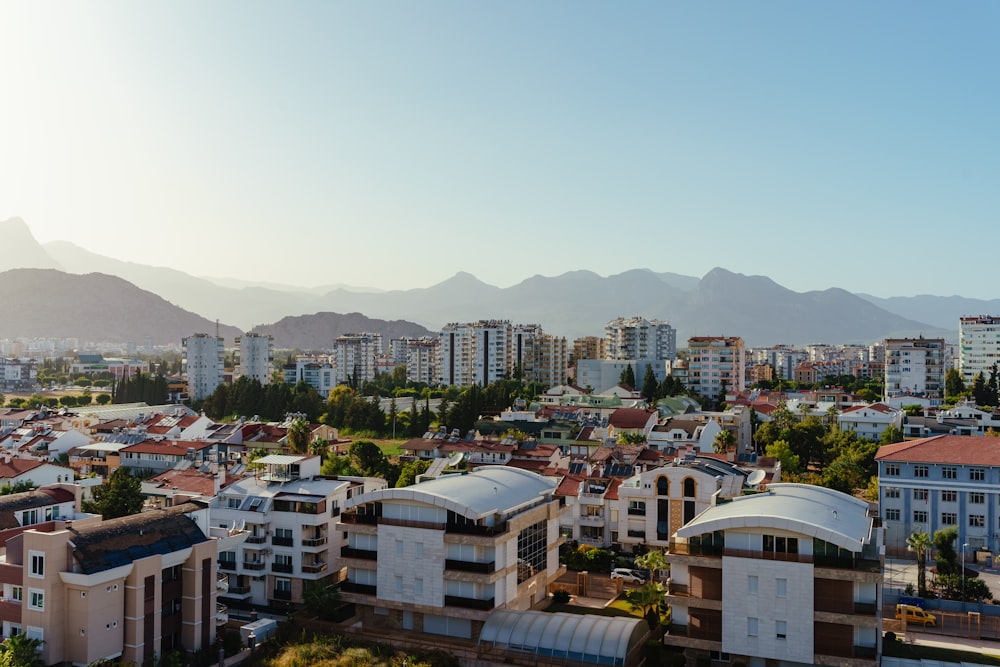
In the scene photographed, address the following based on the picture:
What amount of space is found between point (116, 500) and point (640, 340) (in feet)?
275

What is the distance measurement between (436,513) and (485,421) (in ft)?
135

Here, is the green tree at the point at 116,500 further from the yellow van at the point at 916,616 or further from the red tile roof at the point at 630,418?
the red tile roof at the point at 630,418

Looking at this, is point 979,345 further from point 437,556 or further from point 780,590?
point 437,556

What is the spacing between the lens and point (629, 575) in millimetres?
31734

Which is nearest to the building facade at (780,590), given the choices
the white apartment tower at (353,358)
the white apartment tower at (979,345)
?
the white apartment tower at (979,345)

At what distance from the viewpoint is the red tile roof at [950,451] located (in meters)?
36.3

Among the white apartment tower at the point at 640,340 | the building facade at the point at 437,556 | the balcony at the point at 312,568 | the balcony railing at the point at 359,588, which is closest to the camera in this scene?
the building facade at the point at 437,556

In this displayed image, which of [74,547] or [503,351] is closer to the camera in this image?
[74,547]

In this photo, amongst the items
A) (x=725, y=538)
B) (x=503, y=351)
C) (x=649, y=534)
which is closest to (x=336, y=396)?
(x=503, y=351)

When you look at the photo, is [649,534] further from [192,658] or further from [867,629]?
[192,658]

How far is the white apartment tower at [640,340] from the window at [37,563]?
9169 centimetres

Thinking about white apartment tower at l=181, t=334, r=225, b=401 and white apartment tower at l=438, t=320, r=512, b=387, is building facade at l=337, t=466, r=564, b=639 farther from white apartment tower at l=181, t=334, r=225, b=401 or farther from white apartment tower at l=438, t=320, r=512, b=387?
white apartment tower at l=181, t=334, r=225, b=401

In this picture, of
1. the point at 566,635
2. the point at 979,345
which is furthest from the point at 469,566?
the point at 979,345

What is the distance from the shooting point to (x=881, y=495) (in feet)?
124
